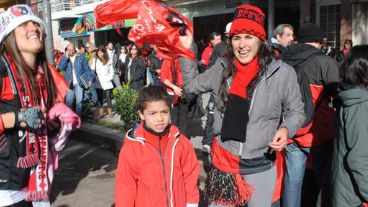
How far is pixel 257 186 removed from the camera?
303cm

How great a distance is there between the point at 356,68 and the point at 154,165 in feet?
4.77

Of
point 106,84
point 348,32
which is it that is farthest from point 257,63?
point 348,32

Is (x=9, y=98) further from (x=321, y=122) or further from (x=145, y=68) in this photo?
(x=145, y=68)

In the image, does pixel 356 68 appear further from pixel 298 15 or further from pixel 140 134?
pixel 298 15

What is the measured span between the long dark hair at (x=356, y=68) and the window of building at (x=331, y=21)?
1184cm

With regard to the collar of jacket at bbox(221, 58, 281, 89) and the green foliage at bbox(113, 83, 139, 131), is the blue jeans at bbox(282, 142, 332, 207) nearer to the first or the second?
the collar of jacket at bbox(221, 58, 281, 89)

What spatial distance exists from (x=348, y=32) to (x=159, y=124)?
1226cm

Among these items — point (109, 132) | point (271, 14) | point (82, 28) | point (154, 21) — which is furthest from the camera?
point (82, 28)

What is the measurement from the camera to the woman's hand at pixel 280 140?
9.39 ft

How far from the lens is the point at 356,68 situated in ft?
9.97

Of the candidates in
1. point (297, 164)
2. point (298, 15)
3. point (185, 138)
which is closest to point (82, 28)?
point (298, 15)

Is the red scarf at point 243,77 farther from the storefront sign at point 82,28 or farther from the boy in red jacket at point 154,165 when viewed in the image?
the storefront sign at point 82,28

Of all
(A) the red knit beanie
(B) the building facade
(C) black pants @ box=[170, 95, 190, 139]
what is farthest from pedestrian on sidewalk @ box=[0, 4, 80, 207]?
(B) the building facade

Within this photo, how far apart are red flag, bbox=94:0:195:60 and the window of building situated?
11.9 m
